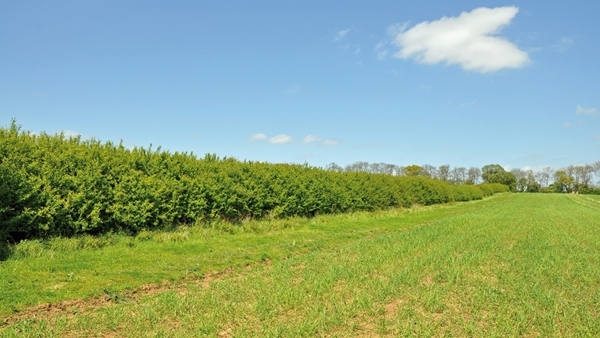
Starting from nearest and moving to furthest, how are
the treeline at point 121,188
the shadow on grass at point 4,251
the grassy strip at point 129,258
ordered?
the grassy strip at point 129,258
the shadow on grass at point 4,251
the treeline at point 121,188

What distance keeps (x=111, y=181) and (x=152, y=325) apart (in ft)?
26.6

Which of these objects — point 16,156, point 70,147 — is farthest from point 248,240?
point 16,156

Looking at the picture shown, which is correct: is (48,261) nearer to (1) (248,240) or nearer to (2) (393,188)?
(1) (248,240)

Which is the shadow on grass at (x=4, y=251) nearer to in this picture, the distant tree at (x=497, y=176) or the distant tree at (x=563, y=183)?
the distant tree at (x=497, y=176)

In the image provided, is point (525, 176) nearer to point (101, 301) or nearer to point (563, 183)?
point (563, 183)

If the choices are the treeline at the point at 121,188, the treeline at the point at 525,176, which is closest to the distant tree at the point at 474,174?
the treeline at the point at 525,176

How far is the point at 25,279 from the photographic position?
7812mm

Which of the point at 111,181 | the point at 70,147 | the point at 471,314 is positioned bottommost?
the point at 471,314

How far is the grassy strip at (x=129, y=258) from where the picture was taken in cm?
734

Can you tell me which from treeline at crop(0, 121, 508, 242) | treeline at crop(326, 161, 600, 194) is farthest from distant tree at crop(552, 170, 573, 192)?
treeline at crop(0, 121, 508, 242)

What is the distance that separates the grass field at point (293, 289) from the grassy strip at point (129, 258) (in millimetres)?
31

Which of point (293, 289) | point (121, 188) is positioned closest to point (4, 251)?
point (121, 188)

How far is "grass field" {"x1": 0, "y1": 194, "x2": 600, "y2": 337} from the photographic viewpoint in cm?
552

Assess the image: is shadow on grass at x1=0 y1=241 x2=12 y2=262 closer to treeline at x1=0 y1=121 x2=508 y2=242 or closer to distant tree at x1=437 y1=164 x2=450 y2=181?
treeline at x1=0 y1=121 x2=508 y2=242
